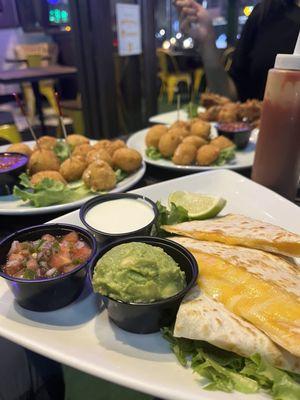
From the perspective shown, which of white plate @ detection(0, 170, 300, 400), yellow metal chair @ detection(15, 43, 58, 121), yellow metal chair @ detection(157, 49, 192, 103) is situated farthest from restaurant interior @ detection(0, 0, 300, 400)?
yellow metal chair @ detection(157, 49, 192, 103)

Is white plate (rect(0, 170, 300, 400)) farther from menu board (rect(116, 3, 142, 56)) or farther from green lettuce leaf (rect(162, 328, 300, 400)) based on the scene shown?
menu board (rect(116, 3, 142, 56))

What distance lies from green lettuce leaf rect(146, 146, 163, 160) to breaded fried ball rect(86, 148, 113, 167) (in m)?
0.38

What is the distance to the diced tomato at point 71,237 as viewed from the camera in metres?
1.49

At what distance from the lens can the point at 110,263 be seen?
1220 millimetres

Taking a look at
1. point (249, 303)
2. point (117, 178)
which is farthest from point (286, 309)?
point (117, 178)

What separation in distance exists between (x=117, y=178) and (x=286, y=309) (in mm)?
1502

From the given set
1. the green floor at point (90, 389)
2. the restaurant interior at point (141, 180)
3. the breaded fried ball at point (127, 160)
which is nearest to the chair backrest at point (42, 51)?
the restaurant interior at point (141, 180)

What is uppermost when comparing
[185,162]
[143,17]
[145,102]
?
[143,17]

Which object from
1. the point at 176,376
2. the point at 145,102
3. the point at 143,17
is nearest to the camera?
the point at 176,376

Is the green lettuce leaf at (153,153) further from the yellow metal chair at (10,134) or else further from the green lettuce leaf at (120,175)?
the yellow metal chair at (10,134)

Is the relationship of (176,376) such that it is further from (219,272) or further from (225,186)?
(225,186)

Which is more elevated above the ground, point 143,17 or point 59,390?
point 143,17

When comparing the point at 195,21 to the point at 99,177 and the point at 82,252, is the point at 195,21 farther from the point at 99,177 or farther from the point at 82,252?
the point at 82,252

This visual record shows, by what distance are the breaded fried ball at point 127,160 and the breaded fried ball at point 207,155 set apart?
0.46m
